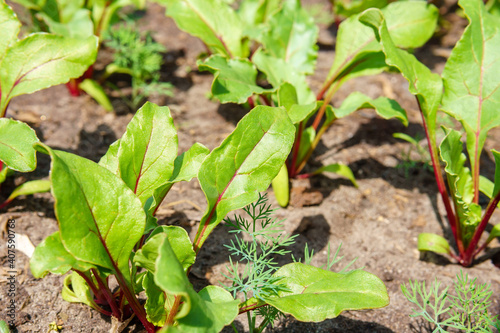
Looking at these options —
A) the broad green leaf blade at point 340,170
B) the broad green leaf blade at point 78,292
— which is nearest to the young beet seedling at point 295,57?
the broad green leaf blade at point 340,170

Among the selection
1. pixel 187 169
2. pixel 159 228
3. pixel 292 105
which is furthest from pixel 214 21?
pixel 159 228

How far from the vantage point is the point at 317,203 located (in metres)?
2.32

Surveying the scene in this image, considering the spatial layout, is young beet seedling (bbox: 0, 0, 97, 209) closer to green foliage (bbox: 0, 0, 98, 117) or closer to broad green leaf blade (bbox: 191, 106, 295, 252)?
green foliage (bbox: 0, 0, 98, 117)

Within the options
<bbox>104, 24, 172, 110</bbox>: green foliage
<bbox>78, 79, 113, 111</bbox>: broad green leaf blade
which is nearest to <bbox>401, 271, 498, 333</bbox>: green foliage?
<bbox>104, 24, 172, 110</bbox>: green foliage

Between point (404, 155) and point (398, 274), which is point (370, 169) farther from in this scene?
point (398, 274)

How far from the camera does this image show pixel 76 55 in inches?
76.5

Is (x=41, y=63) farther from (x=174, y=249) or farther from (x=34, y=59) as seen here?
(x=174, y=249)

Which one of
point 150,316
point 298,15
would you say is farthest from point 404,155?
point 150,316

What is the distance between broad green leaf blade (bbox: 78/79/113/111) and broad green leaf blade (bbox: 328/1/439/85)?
4.47ft

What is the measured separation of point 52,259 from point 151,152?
0.52m

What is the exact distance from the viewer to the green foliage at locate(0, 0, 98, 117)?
1916 millimetres

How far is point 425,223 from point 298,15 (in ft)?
4.58

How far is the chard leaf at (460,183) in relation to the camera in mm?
1724

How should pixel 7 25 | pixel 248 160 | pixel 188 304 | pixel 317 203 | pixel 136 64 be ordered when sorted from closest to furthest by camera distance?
pixel 188 304
pixel 248 160
pixel 7 25
pixel 317 203
pixel 136 64
